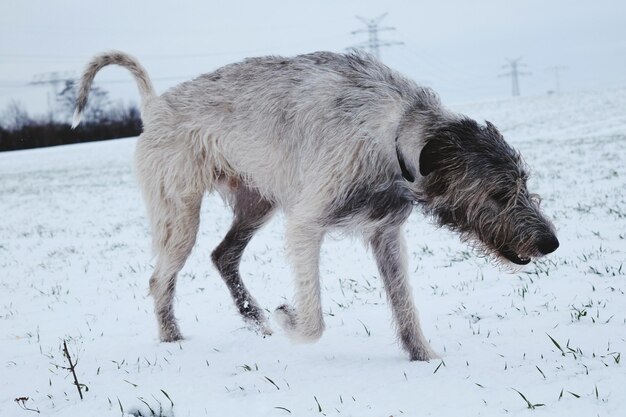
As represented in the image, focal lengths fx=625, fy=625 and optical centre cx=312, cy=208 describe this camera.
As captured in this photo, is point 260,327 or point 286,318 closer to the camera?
point 286,318

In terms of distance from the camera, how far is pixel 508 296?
4379 millimetres

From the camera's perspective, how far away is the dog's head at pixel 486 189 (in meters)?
3.09

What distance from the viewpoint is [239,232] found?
4867mm

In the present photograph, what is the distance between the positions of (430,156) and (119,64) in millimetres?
2939

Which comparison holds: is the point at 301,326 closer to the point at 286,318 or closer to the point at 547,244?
the point at 286,318

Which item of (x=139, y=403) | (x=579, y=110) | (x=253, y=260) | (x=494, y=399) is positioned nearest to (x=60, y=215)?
(x=253, y=260)

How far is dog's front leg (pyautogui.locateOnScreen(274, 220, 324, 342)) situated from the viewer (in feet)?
11.7

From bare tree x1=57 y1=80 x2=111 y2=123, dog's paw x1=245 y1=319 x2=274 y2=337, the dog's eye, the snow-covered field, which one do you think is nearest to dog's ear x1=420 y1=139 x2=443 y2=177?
the dog's eye

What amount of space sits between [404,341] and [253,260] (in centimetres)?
356

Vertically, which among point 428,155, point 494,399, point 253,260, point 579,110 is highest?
point 428,155

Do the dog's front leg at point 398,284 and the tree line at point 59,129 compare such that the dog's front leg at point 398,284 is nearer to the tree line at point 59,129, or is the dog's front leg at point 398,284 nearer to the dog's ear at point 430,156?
the dog's ear at point 430,156

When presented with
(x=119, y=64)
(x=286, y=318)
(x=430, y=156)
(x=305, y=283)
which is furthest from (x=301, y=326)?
(x=119, y=64)

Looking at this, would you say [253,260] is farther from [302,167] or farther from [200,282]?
[302,167]

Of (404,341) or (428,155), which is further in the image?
(404,341)
